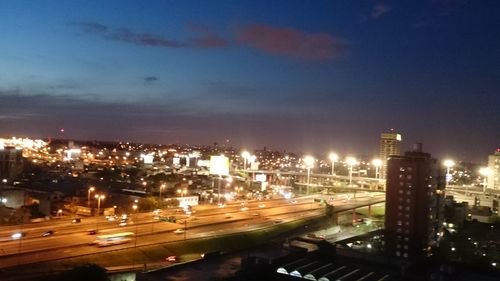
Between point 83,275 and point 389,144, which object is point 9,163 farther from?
point 389,144

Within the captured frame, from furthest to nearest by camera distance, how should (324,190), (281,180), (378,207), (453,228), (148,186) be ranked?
(281,180) → (324,190) → (378,207) → (148,186) → (453,228)

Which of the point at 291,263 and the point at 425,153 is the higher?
the point at 425,153

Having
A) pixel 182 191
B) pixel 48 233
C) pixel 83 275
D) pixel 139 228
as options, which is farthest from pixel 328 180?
pixel 83 275

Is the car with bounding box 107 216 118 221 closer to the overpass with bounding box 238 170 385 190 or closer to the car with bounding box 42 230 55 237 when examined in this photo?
the car with bounding box 42 230 55 237

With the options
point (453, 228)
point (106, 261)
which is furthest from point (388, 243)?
point (106, 261)

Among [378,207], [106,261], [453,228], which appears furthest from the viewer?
[378,207]

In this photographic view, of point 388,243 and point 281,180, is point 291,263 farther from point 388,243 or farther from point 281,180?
point 281,180
